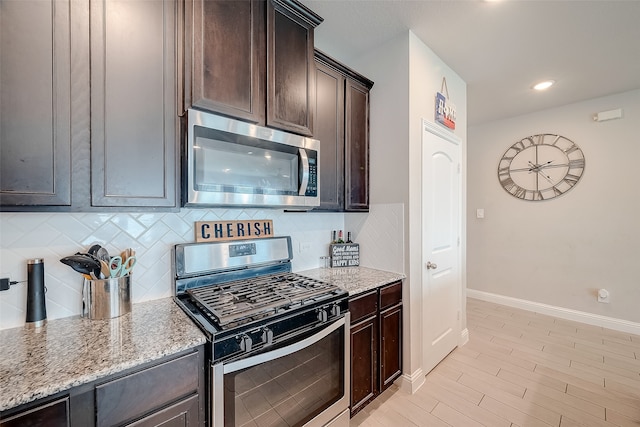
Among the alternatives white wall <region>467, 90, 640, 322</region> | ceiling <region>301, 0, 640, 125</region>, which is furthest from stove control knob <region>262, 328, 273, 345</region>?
white wall <region>467, 90, 640, 322</region>

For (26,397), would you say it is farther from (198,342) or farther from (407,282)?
(407,282)

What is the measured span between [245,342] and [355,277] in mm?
1037

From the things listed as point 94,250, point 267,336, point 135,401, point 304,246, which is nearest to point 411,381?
point 304,246

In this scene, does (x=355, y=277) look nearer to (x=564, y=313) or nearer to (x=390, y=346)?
(x=390, y=346)

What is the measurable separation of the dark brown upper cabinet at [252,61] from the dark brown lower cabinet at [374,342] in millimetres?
1208

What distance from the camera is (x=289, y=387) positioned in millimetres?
1287

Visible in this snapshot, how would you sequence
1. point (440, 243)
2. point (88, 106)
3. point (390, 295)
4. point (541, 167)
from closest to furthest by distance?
point (88, 106) → point (390, 295) → point (440, 243) → point (541, 167)

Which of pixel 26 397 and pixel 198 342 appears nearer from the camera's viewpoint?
pixel 26 397

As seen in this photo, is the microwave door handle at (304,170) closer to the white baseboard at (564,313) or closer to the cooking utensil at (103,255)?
the cooking utensil at (103,255)

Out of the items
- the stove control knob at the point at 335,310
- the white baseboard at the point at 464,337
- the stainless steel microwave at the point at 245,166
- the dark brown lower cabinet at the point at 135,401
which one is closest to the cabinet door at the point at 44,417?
the dark brown lower cabinet at the point at 135,401

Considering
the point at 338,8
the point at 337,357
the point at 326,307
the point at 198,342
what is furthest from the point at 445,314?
the point at 338,8

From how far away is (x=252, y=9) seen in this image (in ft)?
4.75

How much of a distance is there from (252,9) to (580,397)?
11.3 feet

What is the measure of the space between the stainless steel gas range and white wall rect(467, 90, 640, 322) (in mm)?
3429
